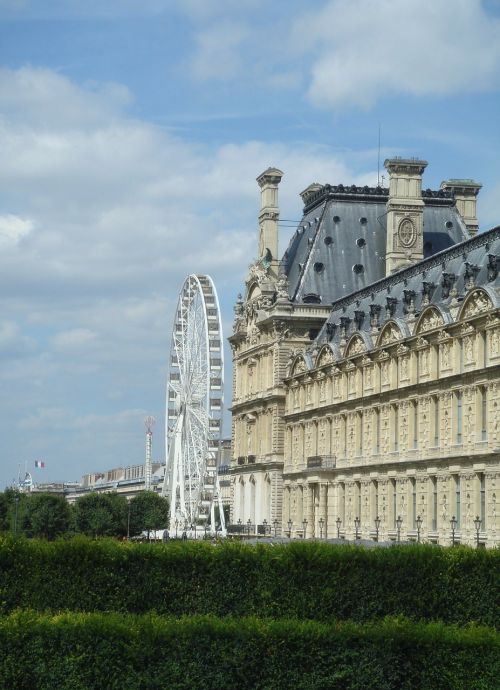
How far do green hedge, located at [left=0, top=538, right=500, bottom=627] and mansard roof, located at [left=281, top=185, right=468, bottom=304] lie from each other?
7543 cm

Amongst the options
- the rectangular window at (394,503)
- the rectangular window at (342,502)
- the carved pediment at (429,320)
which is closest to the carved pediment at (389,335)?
the carved pediment at (429,320)

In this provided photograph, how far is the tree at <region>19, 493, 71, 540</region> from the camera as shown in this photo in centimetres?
14416

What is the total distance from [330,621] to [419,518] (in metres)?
40.9

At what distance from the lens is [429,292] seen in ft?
283

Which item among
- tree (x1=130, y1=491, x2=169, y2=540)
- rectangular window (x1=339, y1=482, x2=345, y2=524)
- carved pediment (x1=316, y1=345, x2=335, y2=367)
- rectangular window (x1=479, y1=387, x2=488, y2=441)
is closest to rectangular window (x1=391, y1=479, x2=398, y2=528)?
rectangular window (x1=339, y1=482, x2=345, y2=524)

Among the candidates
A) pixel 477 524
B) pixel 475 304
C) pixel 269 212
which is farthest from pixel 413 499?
pixel 269 212

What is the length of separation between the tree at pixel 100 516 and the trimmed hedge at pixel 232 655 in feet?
347

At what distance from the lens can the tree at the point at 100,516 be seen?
145 m

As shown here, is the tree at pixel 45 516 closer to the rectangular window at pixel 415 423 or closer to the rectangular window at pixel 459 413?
the rectangular window at pixel 415 423

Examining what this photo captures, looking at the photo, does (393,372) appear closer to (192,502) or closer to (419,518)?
(419,518)

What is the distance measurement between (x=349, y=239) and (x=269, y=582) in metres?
79.9

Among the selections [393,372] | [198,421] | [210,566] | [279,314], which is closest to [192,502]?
[198,421]

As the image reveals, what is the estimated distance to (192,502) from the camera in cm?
10906

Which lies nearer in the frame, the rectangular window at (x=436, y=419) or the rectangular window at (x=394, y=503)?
the rectangular window at (x=436, y=419)
